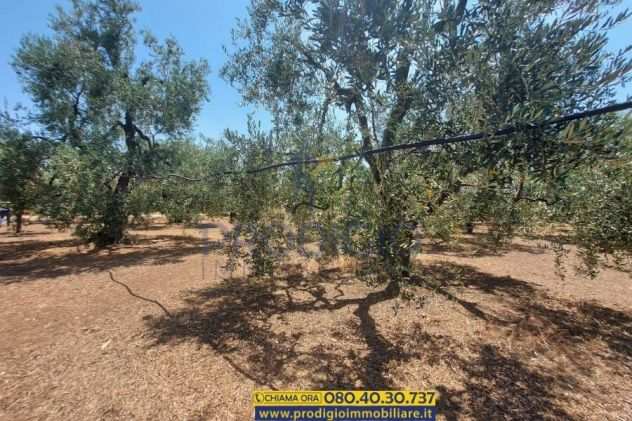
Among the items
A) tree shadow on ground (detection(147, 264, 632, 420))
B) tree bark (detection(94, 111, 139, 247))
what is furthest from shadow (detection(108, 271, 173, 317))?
tree bark (detection(94, 111, 139, 247))

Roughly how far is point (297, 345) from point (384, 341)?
1.32 metres

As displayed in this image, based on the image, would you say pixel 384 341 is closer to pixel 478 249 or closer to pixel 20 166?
pixel 478 249

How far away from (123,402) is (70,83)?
11969 mm

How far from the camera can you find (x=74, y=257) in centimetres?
860

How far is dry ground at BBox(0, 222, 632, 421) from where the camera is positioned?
96.5 inches

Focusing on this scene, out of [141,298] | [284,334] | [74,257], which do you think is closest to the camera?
[284,334]

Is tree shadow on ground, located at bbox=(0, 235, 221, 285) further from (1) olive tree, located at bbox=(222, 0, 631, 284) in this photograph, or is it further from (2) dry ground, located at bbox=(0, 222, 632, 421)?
(1) olive tree, located at bbox=(222, 0, 631, 284)

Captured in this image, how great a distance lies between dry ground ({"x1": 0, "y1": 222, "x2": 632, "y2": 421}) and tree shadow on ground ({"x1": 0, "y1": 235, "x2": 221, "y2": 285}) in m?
0.53

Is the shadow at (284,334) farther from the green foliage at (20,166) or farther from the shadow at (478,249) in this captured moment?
the green foliage at (20,166)

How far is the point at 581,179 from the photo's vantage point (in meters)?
3.49

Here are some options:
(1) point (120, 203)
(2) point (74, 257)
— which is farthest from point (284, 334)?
(2) point (74, 257)

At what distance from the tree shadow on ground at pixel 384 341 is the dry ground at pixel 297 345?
20 millimetres

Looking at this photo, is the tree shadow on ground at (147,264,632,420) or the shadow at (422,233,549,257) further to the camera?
the shadow at (422,233,549,257)

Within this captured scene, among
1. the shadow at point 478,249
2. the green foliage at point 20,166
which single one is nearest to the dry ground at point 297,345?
the green foliage at point 20,166
